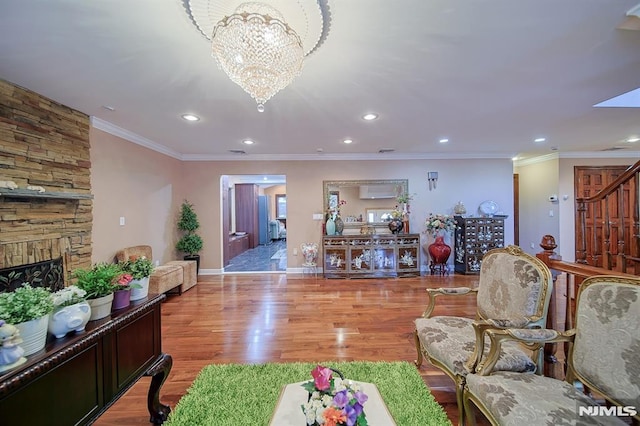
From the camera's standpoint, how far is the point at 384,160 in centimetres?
550

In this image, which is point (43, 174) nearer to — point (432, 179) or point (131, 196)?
point (131, 196)

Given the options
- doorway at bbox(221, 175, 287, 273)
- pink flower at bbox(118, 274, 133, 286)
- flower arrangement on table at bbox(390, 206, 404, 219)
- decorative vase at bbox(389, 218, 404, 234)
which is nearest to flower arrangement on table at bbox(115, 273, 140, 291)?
pink flower at bbox(118, 274, 133, 286)

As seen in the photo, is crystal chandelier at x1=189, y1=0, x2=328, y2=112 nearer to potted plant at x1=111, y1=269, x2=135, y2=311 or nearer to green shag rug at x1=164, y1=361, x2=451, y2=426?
potted plant at x1=111, y1=269, x2=135, y2=311

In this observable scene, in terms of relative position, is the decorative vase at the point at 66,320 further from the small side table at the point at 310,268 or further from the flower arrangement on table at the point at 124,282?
the small side table at the point at 310,268

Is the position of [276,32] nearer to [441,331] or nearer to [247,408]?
[441,331]

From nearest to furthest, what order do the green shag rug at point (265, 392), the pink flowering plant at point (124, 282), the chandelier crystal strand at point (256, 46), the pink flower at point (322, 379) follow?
1. the pink flower at point (322, 379)
2. the chandelier crystal strand at point (256, 46)
3. the pink flowering plant at point (124, 282)
4. the green shag rug at point (265, 392)

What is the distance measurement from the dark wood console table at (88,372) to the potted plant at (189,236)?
11.7 ft

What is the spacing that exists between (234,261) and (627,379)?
657 cm

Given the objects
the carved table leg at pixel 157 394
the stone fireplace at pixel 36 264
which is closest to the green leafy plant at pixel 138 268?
the carved table leg at pixel 157 394

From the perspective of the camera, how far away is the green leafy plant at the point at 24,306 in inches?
38.0

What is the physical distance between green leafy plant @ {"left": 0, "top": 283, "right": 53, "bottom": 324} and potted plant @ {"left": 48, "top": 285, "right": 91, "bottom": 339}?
0.08 m

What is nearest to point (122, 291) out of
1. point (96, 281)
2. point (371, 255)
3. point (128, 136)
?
point (96, 281)

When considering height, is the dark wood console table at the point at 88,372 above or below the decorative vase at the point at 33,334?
below

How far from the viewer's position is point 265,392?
6.24 ft
